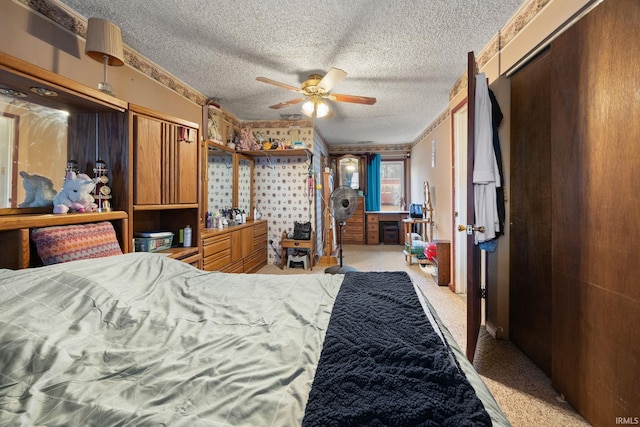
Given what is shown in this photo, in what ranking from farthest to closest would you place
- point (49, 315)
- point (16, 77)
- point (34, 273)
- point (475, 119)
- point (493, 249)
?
point (493, 249) → point (475, 119) → point (16, 77) → point (34, 273) → point (49, 315)

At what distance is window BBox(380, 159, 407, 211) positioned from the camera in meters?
7.00

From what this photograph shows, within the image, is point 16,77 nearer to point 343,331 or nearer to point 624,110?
point 343,331

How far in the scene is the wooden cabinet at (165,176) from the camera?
1961mm

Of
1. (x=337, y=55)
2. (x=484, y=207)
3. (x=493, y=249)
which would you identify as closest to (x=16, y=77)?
(x=337, y=55)

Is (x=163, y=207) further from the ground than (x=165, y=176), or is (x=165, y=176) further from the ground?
(x=165, y=176)

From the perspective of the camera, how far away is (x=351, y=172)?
691 cm

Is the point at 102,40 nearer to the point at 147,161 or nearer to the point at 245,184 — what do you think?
the point at 147,161

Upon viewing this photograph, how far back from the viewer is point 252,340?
38.4 inches

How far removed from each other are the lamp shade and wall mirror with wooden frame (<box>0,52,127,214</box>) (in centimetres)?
35

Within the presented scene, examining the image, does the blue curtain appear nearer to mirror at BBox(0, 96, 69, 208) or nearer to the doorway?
the doorway

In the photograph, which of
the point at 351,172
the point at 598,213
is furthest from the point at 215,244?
the point at 351,172

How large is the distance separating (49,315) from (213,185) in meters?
2.84

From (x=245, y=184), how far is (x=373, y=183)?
343cm

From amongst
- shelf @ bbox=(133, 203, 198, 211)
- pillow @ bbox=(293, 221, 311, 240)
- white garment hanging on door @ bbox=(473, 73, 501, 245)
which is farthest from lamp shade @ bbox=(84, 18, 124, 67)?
pillow @ bbox=(293, 221, 311, 240)
